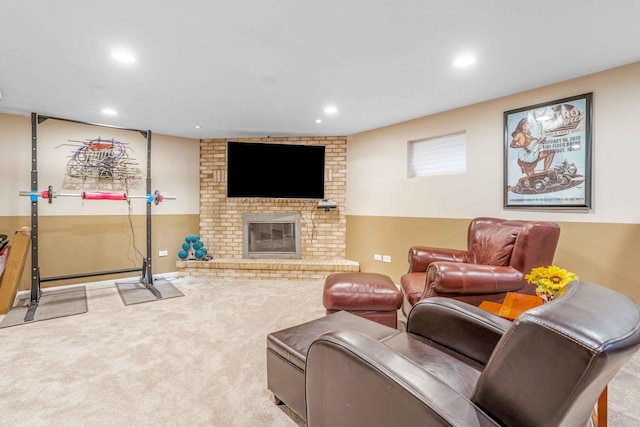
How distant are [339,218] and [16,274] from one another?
391 centimetres

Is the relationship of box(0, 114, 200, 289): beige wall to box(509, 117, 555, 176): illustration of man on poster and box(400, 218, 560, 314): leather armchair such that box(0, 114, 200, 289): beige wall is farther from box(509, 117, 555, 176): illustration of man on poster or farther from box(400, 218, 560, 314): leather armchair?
box(509, 117, 555, 176): illustration of man on poster

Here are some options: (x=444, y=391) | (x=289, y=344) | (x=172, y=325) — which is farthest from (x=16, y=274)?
(x=444, y=391)

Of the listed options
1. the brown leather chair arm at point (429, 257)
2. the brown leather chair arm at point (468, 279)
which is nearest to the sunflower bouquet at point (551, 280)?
the brown leather chair arm at point (468, 279)

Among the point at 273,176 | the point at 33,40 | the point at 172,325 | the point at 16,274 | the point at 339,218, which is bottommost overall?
the point at 172,325

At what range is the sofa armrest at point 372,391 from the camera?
802 millimetres

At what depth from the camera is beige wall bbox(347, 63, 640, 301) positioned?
2.53 metres

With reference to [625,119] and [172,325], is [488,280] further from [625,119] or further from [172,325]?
[172,325]

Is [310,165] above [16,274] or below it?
above

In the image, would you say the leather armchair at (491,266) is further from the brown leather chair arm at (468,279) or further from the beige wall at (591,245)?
the beige wall at (591,245)

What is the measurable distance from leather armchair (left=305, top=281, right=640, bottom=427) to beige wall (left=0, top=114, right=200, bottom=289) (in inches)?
169

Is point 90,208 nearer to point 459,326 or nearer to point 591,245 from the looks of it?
point 459,326

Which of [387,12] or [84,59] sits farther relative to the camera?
[84,59]

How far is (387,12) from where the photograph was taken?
71.9 inches

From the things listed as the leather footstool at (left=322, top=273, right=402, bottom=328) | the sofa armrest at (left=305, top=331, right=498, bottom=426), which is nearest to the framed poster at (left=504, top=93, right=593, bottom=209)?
the leather footstool at (left=322, top=273, right=402, bottom=328)
